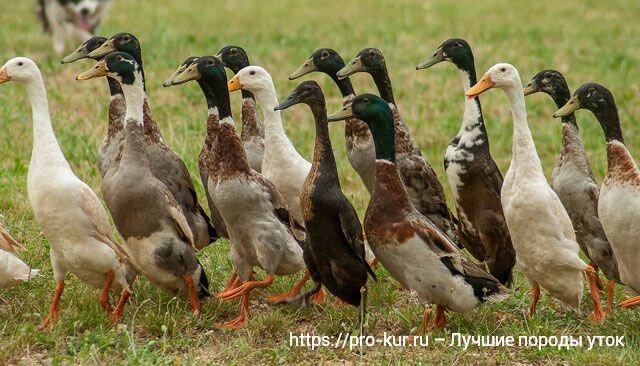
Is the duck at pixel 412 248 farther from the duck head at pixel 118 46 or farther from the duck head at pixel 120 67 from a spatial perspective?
the duck head at pixel 118 46

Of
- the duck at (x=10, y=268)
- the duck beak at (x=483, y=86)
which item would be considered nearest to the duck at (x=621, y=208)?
the duck beak at (x=483, y=86)

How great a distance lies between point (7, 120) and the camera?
32.6 feet

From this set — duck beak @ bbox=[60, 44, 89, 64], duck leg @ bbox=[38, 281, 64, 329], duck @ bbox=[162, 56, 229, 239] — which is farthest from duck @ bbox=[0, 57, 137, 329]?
duck beak @ bbox=[60, 44, 89, 64]

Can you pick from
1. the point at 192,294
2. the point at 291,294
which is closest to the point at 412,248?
the point at 291,294

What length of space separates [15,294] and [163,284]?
0.89 m

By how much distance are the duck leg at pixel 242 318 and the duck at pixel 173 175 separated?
2.42 ft

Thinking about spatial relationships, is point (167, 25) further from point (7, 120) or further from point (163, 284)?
point (163, 284)

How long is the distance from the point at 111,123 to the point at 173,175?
655 millimetres

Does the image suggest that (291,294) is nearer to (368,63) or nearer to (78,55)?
(368,63)

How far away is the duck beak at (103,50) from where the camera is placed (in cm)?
677

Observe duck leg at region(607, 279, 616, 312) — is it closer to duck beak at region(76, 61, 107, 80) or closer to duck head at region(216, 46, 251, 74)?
duck head at region(216, 46, 251, 74)

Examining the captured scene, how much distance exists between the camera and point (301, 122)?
1062 centimetres

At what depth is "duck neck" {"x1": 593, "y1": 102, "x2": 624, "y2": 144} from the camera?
19.7ft

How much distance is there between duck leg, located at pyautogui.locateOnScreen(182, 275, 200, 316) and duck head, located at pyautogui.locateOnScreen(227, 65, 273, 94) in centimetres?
121
